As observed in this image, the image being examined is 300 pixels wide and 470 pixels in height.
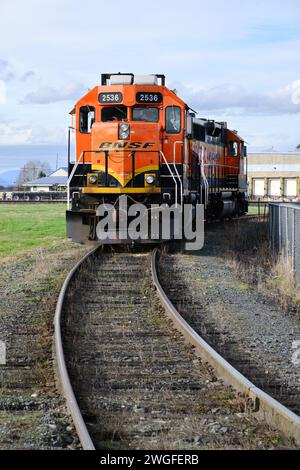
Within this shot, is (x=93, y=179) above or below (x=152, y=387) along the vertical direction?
above

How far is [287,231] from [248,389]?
423 inches

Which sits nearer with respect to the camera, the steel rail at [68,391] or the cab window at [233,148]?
the steel rail at [68,391]

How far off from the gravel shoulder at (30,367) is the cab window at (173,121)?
430 cm

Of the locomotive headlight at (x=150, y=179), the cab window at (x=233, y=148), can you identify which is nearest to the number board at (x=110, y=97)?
the locomotive headlight at (x=150, y=179)

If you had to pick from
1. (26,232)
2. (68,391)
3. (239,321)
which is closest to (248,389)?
(68,391)

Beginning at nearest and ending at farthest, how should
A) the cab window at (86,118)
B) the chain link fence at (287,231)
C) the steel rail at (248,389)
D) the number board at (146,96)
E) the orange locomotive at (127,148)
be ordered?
the steel rail at (248,389), the chain link fence at (287,231), the orange locomotive at (127,148), the number board at (146,96), the cab window at (86,118)

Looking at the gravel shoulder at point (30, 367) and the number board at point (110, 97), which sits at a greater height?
the number board at point (110, 97)

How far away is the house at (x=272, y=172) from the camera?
85438 mm

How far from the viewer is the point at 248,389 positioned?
612cm

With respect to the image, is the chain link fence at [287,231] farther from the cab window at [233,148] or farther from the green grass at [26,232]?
the cab window at [233,148]

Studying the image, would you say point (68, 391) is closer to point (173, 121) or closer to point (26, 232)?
point (173, 121)

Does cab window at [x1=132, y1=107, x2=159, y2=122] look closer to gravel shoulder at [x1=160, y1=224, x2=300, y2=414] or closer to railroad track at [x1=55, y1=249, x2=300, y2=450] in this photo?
gravel shoulder at [x1=160, y1=224, x2=300, y2=414]
